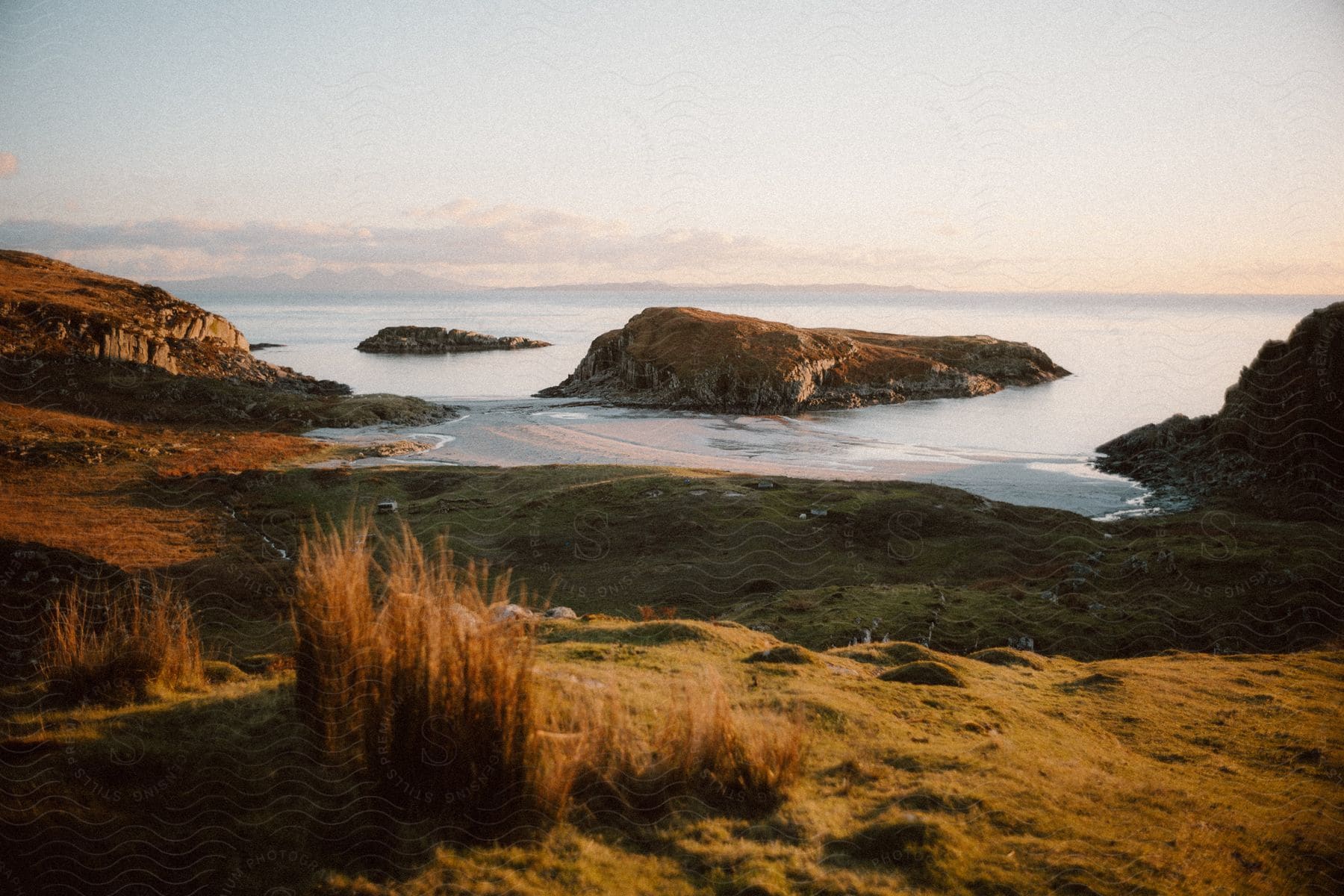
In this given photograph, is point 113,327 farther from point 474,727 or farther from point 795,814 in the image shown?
point 795,814

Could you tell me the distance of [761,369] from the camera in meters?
95.6

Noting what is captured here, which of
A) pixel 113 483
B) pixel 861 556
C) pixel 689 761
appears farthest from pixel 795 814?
pixel 113 483

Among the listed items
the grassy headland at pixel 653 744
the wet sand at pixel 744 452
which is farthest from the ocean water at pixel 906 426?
the grassy headland at pixel 653 744

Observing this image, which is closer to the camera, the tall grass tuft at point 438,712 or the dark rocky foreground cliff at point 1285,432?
the tall grass tuft at point 438,712

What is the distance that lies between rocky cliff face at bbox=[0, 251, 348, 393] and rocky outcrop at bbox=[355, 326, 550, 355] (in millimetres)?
59824

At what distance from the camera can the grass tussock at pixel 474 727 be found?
6.64 meters

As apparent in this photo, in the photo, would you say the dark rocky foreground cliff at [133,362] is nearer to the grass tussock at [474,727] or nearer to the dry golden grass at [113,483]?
the dry golden grass at [113,483]

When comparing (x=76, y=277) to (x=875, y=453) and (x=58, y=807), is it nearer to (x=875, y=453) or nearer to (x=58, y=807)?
(x=875, y=453)

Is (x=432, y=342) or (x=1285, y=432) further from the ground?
(x=432, y=342)

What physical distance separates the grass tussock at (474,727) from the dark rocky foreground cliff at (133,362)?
59.4m

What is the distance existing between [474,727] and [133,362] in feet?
240

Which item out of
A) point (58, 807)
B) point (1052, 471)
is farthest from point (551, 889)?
point (1052, 471)

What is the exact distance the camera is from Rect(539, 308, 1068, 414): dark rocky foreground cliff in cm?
9288

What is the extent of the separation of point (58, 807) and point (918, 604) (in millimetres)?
21337
